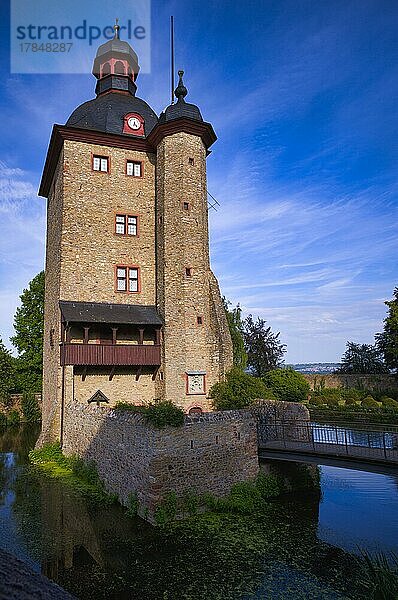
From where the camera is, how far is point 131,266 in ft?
71.6

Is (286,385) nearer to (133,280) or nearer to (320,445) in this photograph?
(320,445)

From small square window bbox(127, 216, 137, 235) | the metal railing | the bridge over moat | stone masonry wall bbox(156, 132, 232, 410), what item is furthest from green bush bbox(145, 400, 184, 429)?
small square window bbox(127, 216, 137, 235)

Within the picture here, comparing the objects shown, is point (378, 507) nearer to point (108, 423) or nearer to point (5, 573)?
point (108, 423)

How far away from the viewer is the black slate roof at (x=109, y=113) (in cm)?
2259

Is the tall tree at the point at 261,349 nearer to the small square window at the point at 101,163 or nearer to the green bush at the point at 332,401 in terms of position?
the green bush at the point at 332,401

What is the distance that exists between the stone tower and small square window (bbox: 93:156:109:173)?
5 cm

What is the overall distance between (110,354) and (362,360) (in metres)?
44.3

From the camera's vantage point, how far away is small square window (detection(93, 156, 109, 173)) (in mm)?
22034

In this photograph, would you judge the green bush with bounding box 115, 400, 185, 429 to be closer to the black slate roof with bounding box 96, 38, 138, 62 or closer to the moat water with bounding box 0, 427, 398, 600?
the moat water with bounding box 0, 427, 398, 600

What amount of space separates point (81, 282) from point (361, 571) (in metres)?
16.0

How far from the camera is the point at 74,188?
70.0 feet

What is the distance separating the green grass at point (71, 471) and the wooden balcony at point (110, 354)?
373 centimetres

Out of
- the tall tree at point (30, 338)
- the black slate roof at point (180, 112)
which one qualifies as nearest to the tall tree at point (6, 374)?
the tall tree at point (30, 338)

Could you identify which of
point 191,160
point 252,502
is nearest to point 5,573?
point 252,502
